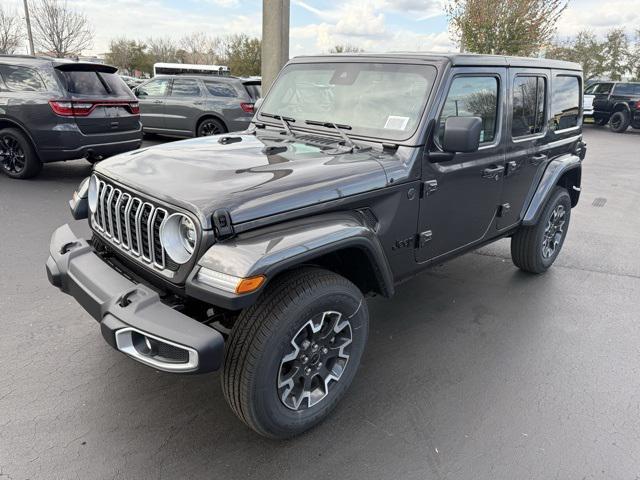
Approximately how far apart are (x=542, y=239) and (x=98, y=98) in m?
6.40

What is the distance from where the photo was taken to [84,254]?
267 centimetres

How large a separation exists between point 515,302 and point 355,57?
247cm

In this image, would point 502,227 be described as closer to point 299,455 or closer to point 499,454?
point 499,454

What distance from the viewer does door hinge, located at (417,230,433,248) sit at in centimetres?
315

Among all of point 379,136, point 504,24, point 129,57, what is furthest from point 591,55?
point 129,57

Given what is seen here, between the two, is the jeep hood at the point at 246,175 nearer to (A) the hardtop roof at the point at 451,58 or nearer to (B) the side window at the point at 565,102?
(A) the hardtop roof at the point at 451,58

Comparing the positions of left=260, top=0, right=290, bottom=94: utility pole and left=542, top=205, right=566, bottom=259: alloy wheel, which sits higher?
left=260, top=0, right=290, bottom=94: utility pole

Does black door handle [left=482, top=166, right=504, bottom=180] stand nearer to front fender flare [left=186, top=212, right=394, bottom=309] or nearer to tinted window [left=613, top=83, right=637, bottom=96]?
front fender flare [left=186, top=212, right=394, bottom=309]

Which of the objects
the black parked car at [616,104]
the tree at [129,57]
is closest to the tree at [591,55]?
the black parked car at [616,104]

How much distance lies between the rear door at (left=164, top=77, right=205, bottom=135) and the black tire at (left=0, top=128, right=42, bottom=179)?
3907 mm

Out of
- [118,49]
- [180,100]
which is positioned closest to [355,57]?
[180,100]

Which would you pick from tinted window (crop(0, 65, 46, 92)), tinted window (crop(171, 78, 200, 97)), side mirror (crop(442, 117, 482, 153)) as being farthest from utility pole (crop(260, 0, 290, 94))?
side mirror (crop(442, 117, 482, 153))

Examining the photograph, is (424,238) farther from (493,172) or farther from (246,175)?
(246,175)

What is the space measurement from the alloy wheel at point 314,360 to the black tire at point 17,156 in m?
6.61
